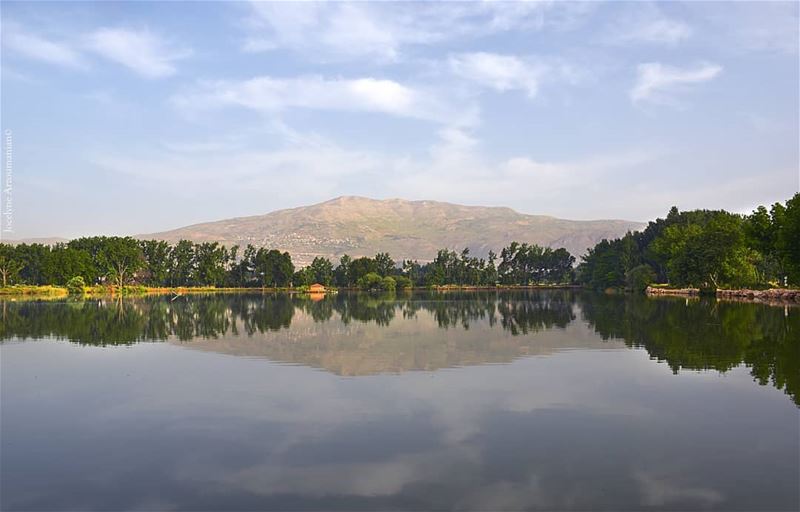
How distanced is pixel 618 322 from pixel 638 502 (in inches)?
1554

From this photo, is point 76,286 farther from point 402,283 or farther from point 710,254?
point 710,254

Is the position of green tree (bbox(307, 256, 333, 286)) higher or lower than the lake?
higher

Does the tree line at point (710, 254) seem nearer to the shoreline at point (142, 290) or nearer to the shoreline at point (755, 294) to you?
the shoreline at point (755, 294)

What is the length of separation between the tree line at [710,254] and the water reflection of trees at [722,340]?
1024 inches

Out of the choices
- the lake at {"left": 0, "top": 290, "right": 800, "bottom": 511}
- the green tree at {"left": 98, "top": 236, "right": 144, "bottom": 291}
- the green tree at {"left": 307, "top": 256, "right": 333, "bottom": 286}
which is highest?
the green tree at {"left": 98, "top": 236, "right": 144, "bottom": 291}

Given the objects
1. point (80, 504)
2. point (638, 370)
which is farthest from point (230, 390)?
point (638, 370)

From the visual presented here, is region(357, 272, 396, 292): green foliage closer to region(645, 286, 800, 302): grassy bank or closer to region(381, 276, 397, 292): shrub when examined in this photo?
region(381, 276, 397, 292): shrub

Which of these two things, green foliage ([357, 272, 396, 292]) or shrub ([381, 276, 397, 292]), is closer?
shrub ([381, 276, 397, 292])

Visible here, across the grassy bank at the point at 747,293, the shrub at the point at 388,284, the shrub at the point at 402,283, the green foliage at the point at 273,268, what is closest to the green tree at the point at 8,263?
the green foliage at the point at 273,268

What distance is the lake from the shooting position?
416 inches

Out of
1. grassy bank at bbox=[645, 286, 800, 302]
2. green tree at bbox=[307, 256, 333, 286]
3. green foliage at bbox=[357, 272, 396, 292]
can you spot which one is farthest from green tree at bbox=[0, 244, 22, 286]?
grassy bank at bbox=[645, 286, 800, 302]

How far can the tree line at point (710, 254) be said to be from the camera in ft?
234

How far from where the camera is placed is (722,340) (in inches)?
1283

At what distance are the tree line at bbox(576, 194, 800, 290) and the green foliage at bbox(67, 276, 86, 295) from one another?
11728cm
